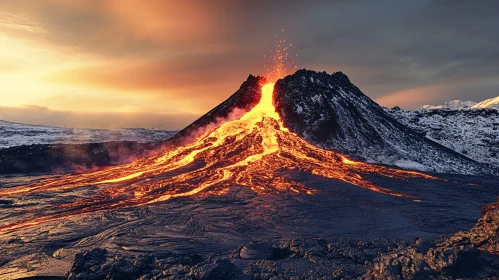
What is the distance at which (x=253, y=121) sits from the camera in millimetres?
47000

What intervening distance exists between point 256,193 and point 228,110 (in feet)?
97.8

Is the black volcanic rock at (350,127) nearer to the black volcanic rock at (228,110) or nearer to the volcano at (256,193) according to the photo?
the volcano at (256,193)

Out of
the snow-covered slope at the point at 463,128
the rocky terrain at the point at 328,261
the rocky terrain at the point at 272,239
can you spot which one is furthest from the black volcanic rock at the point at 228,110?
the rocky terrain at the point at 328,261

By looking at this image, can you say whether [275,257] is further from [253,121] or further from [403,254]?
[253,121]

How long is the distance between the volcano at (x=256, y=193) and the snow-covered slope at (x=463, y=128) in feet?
21.3

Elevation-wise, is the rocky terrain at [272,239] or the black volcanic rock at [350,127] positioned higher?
the black volcanic rock at [350,127]

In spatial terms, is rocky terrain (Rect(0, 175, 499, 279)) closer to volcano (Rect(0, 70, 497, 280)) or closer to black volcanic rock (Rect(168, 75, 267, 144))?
volcano (Rect(0, 70, 497, 280))

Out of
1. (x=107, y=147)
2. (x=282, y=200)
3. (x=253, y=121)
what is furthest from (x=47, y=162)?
(x=282, y=200)

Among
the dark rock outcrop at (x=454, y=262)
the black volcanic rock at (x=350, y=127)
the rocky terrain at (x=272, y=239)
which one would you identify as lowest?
the rocky terrain at (x=272, y=239)

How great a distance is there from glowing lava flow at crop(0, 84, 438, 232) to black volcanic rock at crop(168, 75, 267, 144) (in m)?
5.48

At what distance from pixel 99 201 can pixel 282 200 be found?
14.3 meters

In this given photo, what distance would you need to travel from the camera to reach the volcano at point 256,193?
17.0m

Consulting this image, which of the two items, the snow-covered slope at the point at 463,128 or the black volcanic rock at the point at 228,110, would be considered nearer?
the snow-covered slope at the point at 463,128

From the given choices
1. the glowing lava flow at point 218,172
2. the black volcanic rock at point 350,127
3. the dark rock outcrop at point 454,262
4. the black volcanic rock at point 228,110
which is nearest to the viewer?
the dark rock outcrop at point 454,262
